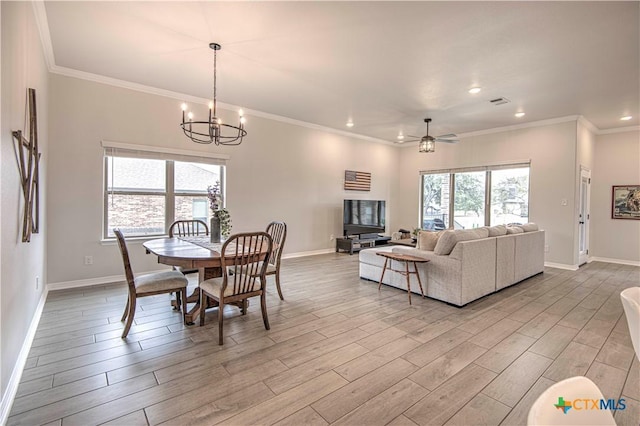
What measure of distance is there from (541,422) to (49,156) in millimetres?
5238

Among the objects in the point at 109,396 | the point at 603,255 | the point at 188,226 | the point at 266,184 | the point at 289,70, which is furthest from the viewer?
A: the point at 603,255

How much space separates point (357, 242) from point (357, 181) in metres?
1.57

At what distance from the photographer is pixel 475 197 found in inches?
282

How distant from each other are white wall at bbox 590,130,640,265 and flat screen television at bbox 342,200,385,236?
4519 mm

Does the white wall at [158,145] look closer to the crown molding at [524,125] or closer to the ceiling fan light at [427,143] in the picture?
the ceiling fan light at [427,143]

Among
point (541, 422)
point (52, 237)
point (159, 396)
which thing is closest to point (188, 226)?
point (52, 237)

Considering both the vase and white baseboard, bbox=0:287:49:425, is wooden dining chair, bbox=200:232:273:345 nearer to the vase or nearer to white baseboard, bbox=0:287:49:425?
the vase

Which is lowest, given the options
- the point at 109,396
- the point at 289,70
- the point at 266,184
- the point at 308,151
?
the point at 109,396

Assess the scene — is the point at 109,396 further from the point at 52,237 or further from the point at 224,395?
the point at 52,237

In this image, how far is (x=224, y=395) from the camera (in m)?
1.96

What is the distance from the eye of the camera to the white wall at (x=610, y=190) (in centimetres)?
616

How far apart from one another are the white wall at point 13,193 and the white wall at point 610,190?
29.8 ft

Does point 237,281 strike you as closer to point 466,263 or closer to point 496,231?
point 466,263

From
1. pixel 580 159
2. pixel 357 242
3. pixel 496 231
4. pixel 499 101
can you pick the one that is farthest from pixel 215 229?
pixel 580 159
